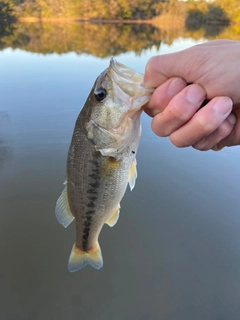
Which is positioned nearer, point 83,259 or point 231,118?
point 231,118

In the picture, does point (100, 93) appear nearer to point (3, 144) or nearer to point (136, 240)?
point (136, 240)

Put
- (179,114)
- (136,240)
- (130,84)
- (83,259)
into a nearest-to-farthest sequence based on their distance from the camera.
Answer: (179,114) < (130,84) < (83,259) < (136,240)

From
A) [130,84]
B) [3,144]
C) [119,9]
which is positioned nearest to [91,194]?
[130,84]

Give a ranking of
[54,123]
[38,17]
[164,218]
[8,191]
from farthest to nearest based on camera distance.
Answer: [38,17], [54,123], [8,191], [164,218]

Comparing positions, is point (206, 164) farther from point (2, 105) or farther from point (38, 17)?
point (38, 17)


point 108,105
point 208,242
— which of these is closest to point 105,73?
point 108,105

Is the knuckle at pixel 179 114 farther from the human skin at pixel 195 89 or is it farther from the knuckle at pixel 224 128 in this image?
the knuckle at pixel 224 128
